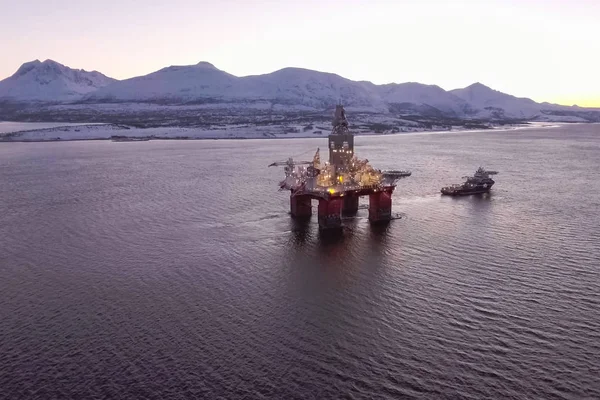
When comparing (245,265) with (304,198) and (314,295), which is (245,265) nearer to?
(314,295)

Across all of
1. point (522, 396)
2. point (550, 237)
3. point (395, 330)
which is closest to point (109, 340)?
point (395, 330)

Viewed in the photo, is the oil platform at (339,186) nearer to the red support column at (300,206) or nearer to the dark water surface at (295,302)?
the red support column at (300,206)

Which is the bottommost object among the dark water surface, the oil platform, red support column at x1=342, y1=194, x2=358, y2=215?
the dark water surface

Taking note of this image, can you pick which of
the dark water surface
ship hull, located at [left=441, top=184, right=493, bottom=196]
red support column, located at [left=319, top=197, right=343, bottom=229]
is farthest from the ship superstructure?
red support column, located at [left=319, top=197, right=343, bottom=229]

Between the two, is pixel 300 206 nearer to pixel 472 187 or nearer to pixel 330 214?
pixel 330 214

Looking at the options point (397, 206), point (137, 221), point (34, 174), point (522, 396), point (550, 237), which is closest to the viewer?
point (522, 396)

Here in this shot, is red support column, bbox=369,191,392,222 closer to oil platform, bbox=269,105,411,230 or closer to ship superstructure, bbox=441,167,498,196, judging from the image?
oil platform, bbox=269,105,411,230
